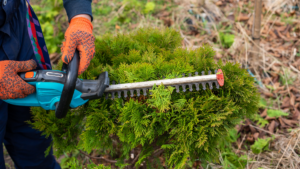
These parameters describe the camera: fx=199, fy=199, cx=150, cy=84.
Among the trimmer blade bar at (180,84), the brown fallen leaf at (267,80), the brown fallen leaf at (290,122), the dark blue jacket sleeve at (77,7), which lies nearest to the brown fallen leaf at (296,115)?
the brown fallen leaf at (290,122)

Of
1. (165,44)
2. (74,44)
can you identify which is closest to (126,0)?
(165,44)

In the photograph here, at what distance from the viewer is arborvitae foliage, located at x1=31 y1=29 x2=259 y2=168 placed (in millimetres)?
1360

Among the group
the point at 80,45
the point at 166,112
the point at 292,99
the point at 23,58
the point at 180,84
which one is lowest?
the point at 292,99

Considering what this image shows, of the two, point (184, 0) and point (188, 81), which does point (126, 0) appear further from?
point (188, 81)

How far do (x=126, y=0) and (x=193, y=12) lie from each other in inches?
58.8

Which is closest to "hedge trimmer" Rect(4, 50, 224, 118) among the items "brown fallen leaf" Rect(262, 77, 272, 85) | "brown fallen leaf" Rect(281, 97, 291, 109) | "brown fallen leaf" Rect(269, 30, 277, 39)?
"brown fallen leaf" Rect(281, 97, 291, 109)

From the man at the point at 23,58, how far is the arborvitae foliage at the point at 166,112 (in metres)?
0.25

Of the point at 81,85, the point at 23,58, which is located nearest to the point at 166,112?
the point at 81,85

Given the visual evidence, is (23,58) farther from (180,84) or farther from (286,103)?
(286,103)

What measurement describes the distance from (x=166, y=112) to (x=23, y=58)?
1335 mm

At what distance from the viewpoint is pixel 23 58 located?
5.70ft

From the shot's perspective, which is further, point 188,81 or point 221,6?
point 221,6

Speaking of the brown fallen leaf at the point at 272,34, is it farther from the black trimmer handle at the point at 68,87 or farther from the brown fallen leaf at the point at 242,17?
the black trimmer handle at the point at 68,87

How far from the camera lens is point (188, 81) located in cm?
138
